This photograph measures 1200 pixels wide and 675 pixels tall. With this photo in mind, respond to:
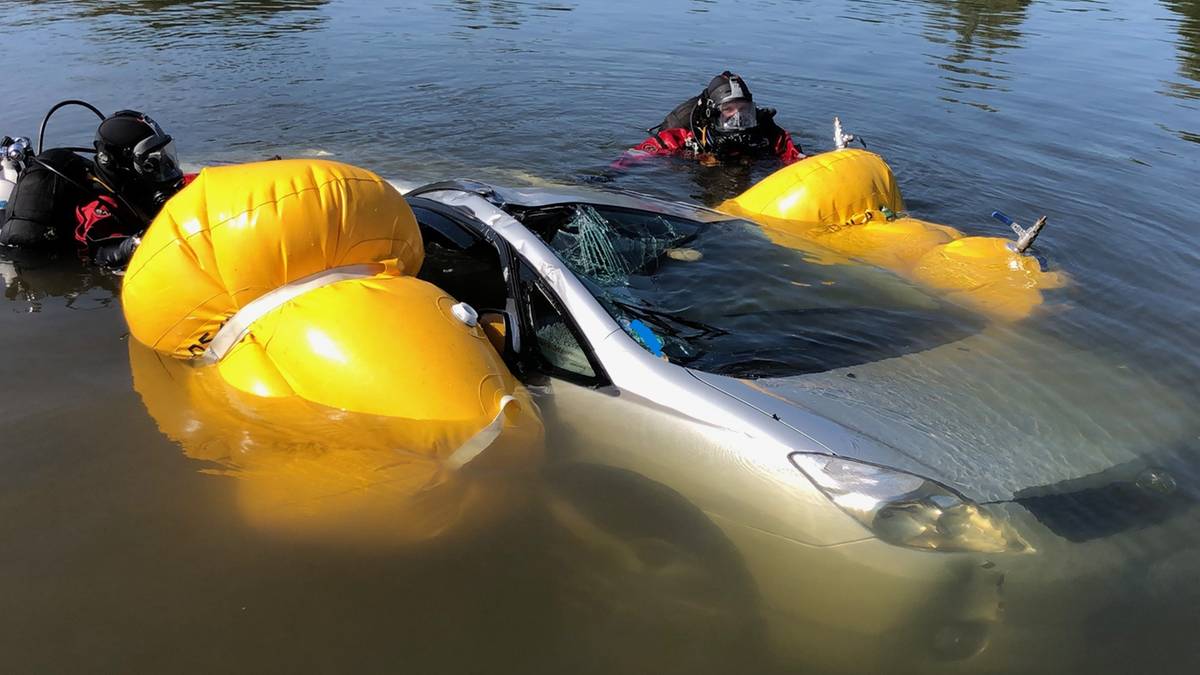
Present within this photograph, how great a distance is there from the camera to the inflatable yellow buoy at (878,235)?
4.80m

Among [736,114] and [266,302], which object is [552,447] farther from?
[736,114]

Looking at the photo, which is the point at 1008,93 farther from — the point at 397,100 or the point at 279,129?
the point at 279,129

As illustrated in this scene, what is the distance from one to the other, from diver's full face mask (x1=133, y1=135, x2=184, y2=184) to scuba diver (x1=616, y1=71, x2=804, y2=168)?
4251mm

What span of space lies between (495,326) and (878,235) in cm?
336

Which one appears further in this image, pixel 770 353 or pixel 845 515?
pixel 770 353

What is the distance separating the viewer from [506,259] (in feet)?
10.8

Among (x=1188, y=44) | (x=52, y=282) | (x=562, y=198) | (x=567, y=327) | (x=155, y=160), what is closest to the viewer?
→ (x=567, y=327)

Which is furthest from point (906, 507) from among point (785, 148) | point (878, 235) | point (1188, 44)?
point (1188, 44)

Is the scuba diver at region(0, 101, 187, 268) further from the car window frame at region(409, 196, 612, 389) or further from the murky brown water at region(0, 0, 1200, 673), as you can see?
the car window frame at region(409, 196, 612, 389)

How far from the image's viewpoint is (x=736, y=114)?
7.64m

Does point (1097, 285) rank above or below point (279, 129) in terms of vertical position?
below

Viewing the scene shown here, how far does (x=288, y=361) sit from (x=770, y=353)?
2.17m

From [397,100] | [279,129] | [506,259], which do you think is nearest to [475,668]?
[506,259]

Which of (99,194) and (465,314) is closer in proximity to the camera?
(465,314)
